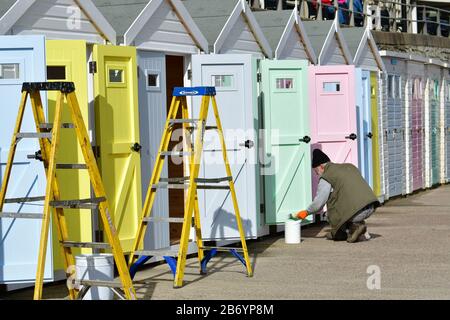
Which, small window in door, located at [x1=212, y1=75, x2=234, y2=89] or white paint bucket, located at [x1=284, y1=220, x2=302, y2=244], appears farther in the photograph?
white paint bucket, located at [x1=284, y1=220, x2=302, y2=244]

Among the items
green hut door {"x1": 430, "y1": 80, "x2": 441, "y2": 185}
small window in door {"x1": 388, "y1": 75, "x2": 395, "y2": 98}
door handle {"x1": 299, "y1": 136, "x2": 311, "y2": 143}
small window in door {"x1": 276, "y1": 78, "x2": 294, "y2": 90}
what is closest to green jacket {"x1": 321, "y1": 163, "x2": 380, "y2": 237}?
door handle {"x1": 299, "y1": 136, "x2": 311, "y2": 143}

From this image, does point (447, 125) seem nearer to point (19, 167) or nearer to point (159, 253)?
point (159, 253)

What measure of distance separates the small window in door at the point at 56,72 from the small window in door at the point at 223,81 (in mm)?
2557

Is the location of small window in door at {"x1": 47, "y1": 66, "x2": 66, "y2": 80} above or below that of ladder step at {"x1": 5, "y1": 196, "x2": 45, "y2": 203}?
above

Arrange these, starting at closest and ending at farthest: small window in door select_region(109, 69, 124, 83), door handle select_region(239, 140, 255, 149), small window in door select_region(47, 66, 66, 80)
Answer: small window in door select_region(47, 66, 66, 80)
small window in door select_region(109, 69, 124, 83)
door handle select_region(239, 140, 255, 149)

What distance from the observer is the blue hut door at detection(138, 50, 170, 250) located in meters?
12.5

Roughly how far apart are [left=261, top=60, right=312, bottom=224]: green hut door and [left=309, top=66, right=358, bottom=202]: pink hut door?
121cm

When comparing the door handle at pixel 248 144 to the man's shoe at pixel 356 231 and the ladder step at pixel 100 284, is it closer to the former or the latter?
the man's shoe at pixel 356 231

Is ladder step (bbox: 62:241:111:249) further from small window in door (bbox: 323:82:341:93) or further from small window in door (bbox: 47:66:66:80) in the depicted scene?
small window in door (bbox: 323:82:341:93)

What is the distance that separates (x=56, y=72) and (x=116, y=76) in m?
0.75

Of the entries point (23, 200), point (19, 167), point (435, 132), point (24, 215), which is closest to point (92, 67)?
point (19, 167)

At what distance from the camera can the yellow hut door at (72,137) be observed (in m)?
11.1

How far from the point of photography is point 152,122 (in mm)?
12656

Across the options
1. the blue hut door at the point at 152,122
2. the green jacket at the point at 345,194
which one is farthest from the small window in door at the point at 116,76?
the green jacket at the point at 345,194
